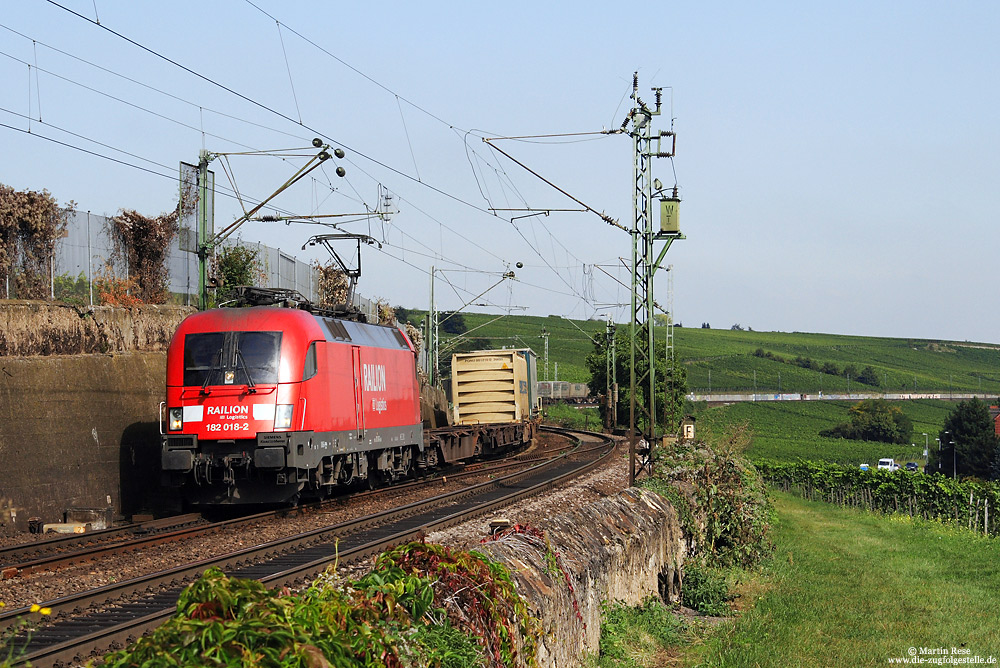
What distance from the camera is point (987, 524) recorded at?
3128 cm

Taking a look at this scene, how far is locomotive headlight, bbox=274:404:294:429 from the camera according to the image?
15250 mm

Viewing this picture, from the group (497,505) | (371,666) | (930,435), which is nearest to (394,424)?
(497,505)

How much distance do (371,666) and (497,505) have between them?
1241cm

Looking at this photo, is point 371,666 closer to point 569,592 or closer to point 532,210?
point 569,592

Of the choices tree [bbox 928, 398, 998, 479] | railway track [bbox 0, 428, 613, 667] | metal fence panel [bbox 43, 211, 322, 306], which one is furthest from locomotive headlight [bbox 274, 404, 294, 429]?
tree [bbox 928, 398, 998, 479]

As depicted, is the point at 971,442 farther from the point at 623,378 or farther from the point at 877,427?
the point at 623,378

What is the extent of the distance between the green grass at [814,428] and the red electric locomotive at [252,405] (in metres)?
69.4

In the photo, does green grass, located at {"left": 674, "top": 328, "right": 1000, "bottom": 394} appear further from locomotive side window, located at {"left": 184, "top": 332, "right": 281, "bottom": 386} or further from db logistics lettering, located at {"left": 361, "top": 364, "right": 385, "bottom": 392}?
locomotive side window, located at {"left": 184, "top": 332, "right": 281, "bottom": 386}

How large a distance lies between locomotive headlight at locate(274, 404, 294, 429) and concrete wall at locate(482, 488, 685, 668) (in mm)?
6184

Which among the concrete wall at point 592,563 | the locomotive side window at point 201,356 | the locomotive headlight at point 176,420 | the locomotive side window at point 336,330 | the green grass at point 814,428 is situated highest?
the locomotive side window at point 336,330

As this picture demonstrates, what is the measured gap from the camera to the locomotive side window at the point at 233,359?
50.5ft

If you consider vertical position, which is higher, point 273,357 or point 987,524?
point 273,357

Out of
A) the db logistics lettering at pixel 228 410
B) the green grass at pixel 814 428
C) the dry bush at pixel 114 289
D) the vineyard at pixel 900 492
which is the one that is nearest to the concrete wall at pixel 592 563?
the db logistics lettering at pixel 228 410

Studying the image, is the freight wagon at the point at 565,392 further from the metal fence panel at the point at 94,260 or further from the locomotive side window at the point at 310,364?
the locomotive side window at the point at 310,364
